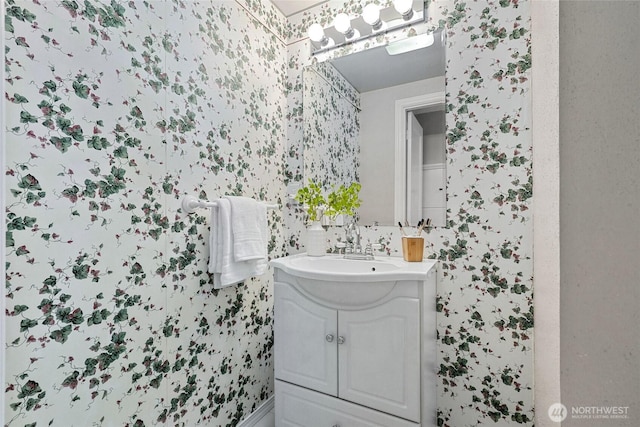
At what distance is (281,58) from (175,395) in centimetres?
184

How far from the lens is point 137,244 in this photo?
1.03 metres

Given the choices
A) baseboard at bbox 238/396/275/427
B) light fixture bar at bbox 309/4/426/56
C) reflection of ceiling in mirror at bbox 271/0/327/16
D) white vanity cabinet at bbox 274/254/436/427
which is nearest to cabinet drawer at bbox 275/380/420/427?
white vanity cabinet at bbox 274/254/436/427

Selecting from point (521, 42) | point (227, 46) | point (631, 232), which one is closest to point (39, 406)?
point (631, 232)

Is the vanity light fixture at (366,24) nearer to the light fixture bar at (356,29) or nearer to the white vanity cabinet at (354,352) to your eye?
the light fixture bar at (356,29)

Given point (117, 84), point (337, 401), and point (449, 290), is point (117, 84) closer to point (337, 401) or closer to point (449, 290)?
point (337, 401)

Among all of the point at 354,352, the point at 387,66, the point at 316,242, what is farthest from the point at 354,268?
the point at 387,66

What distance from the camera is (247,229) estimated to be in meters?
1.36

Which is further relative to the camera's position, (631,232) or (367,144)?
(367,144)

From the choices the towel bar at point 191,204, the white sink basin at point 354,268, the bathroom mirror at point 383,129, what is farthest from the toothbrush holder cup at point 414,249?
the towel bar at point 191,204

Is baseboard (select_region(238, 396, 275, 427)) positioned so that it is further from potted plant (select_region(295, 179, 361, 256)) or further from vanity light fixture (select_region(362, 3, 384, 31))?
vanity light fixture (select_region(362, 3, 384, 31))

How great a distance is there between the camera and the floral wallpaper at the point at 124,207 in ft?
2.52

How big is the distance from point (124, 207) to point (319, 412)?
1127 millimetres

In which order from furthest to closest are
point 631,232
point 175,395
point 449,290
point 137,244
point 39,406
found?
1. point 449,290
2. point 175,395
3. point 137,244
4. point 39,406
5. point 631,232

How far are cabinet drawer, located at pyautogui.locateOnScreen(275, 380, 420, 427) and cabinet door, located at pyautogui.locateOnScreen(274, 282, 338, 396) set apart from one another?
0.04 m
